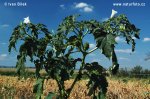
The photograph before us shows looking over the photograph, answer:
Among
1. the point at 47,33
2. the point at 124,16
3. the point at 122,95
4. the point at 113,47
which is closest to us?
the point at 113,47

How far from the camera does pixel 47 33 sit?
15.2 feet

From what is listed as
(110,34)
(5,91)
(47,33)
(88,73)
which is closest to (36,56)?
(47,33)

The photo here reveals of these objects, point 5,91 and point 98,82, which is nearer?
point 98,82

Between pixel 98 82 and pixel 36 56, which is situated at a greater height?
pixel 36 56

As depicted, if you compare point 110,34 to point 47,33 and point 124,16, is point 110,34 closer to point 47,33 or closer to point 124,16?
point 124,16

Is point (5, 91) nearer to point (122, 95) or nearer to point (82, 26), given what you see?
point (122, 95)

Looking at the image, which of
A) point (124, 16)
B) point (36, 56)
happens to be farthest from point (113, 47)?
point (36, 56)

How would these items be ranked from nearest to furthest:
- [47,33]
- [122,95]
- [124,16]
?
[124,16]
[47,33]
[122,95]

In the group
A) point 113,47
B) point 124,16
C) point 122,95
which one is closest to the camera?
point 113,47

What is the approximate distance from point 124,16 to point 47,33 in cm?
87

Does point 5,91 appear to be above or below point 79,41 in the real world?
below

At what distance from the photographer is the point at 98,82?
454 cm

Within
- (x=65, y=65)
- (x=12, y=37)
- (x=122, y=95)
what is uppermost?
(x=12, y=37)

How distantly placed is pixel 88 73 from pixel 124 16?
729mm
